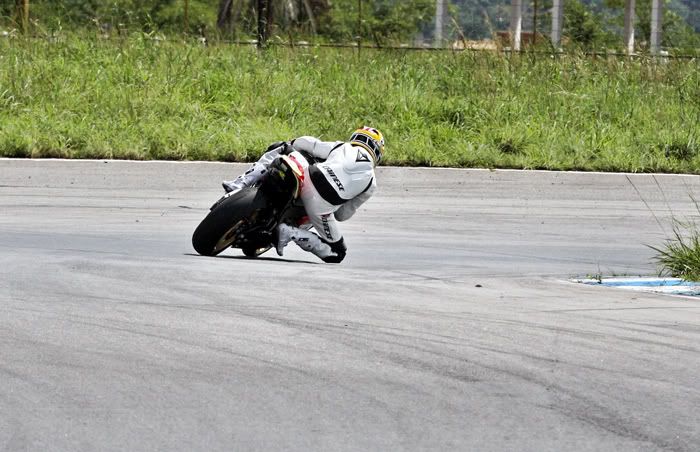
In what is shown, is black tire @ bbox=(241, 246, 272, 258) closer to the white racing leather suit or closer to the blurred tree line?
the white racing leather suit

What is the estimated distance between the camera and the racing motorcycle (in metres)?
9.93

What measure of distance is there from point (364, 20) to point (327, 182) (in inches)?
501

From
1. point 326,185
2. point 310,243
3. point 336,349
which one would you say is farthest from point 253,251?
point 336,349

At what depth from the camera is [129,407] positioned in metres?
5.45

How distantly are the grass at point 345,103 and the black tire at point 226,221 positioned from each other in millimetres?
6259

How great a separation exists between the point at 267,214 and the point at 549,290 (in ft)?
7.67

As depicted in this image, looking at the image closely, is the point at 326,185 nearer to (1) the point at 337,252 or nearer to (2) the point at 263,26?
(1) the point at 337,252

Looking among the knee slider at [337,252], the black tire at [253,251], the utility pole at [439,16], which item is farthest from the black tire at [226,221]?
the utility pole at [439,16]

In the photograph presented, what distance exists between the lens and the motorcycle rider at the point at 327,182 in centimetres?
1020

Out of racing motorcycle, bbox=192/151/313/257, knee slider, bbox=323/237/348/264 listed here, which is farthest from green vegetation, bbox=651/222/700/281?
racing motorcycle, bbox=192/151/313/257

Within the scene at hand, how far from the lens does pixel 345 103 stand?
18844 mm

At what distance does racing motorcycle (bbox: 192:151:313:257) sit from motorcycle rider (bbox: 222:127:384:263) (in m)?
0.12

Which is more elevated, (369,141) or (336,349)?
(369,141)

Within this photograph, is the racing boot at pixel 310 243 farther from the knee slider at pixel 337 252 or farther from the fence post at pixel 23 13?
the fence post at pixel 23 13
